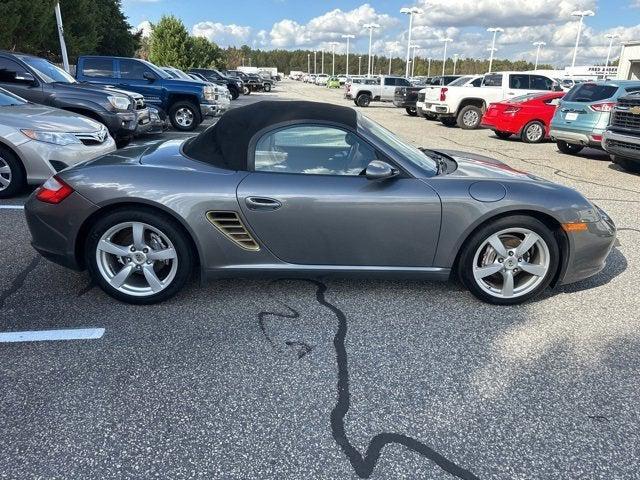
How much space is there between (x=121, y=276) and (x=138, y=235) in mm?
318

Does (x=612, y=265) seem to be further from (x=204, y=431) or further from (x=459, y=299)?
(x=204, y=431)

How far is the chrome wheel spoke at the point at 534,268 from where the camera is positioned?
3363 mm

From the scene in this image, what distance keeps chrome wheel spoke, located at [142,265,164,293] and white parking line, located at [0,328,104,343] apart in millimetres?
437

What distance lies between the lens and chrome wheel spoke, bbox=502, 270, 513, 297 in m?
3.37

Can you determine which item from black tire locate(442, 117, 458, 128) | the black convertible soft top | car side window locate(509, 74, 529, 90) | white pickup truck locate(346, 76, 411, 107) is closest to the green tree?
white pickup truck locate(346, 76, 411, 107)

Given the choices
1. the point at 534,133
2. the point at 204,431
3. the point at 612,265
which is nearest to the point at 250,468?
the point at 204,431

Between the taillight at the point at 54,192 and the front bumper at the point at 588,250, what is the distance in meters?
3.49

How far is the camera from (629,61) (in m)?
25.2

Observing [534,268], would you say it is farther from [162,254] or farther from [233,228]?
[162,254]

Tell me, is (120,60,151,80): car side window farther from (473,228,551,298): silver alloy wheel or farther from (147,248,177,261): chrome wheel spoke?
(473,228,551,298): silver alloy wheel

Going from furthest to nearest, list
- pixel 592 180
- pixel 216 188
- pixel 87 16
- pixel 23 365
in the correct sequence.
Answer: pixel 87 16 → pixel 592 180 → pixel 216 188 → pixel 23 365

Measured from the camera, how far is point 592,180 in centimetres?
809

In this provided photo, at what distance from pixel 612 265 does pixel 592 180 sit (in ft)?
14.8

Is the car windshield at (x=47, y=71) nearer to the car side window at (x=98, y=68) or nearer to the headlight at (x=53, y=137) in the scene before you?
the car side window at (x=98, y=68)
